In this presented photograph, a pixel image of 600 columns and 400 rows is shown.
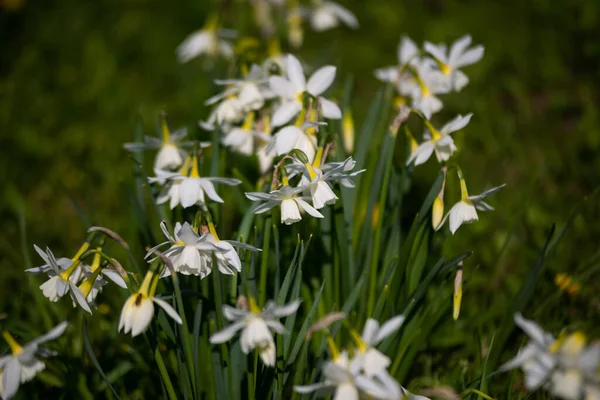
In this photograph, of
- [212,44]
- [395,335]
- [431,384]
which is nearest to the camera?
[395,335]

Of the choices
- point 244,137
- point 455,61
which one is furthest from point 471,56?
point 244,137

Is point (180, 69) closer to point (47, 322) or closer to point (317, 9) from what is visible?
point (317, 9)

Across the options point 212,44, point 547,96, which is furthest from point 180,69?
point 547,96

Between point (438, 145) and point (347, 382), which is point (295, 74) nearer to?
point (438, 145)

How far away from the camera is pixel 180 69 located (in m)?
3.57

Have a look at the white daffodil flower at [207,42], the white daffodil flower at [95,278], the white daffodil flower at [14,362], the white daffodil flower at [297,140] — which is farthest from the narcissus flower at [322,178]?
the white daffodil flower at [207,42]

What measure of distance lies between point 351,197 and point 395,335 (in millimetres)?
419

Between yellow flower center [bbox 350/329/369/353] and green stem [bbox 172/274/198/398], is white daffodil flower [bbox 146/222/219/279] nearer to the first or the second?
green stem [bbox 172/274/198/398]

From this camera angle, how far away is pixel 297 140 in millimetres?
1507

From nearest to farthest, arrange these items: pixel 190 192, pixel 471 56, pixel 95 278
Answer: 1. pixel 95 278
2. pixel 190 192
3. pixel 471 56

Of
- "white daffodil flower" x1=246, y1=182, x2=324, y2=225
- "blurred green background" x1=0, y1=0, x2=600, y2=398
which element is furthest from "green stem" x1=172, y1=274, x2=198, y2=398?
"blurred green background" x1=0, y1=0, x2=600, y2=398

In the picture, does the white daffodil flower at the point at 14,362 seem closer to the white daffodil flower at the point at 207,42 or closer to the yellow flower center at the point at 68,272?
the yellow flower center at the point at 68,272

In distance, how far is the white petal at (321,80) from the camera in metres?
1.59

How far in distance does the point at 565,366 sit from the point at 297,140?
830mm
